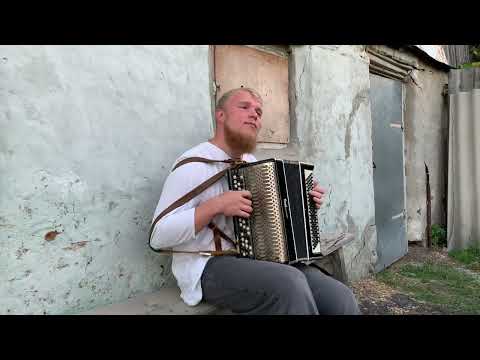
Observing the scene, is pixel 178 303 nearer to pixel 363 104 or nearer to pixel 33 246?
pixel 33 246

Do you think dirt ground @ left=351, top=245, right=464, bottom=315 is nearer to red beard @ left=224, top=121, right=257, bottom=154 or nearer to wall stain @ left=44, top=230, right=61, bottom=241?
red beard @ left=224, top=121, right=257, bottom=154

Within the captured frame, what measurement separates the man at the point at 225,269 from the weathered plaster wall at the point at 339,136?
1.10m

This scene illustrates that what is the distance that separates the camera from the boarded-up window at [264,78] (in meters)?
2.65

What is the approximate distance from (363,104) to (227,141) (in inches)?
88.4

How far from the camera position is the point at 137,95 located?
2.06 m

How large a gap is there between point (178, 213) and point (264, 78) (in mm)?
1655

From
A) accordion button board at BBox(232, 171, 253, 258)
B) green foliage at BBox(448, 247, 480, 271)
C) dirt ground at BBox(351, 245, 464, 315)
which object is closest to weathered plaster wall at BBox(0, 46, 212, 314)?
accordion button board at BBox(232, 171, 253, 258)

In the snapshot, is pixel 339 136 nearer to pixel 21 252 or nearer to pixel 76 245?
pixel 76 245

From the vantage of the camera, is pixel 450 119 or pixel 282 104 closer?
pixel 282 104

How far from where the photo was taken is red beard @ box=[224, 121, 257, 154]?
2082mm

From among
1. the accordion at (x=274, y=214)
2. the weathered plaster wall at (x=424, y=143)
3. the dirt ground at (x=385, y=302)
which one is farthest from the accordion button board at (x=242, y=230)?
the weathered plaster wall at (x=424, y=143)

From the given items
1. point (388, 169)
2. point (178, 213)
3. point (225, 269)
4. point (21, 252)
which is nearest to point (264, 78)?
point (178, 213)

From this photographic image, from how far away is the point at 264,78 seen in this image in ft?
9.78
